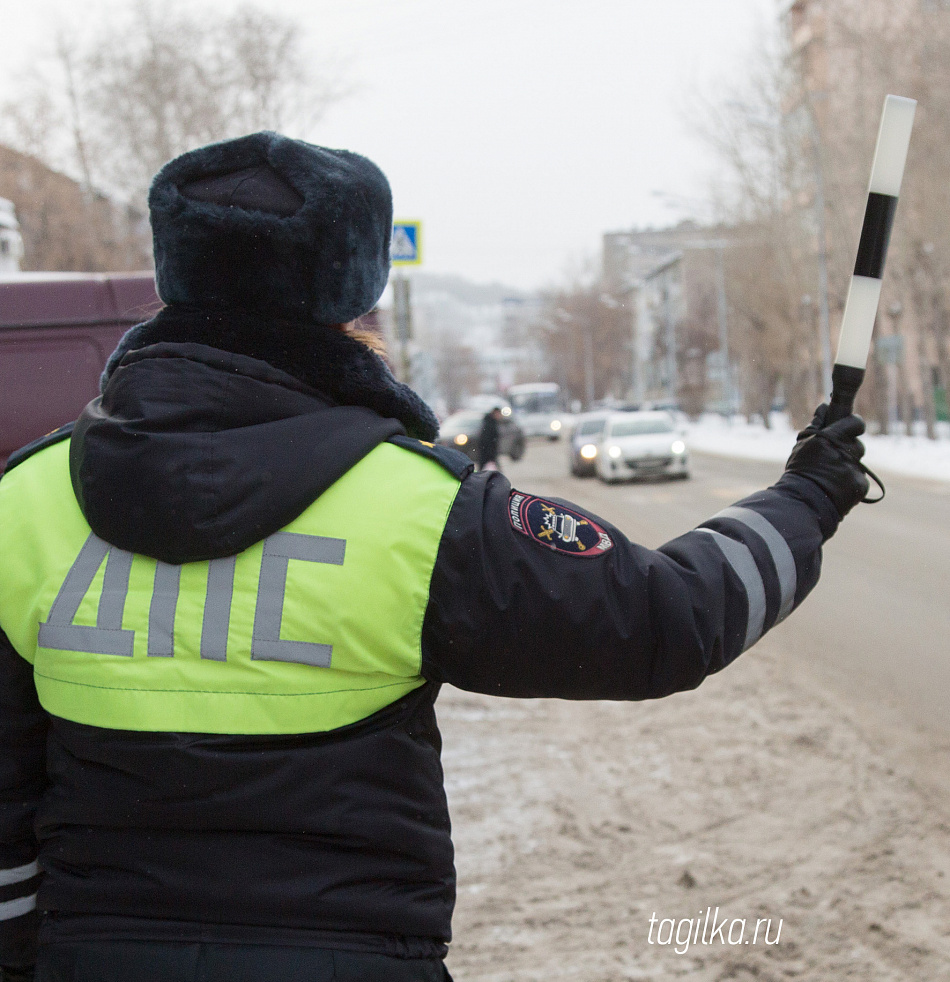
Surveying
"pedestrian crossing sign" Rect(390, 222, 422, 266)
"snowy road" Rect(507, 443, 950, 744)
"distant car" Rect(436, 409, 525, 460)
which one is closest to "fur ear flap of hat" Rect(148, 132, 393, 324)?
"snowy road" Rect(507, 443, 950, 744)

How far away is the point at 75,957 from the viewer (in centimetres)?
144

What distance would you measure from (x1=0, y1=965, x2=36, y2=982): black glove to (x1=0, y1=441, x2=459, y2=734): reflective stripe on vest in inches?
19.8

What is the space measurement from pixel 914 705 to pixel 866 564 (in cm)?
523

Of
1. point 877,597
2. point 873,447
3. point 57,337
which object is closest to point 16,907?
point 57,337

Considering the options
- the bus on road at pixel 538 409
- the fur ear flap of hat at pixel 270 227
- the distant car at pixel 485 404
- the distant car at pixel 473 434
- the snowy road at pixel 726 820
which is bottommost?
the bus on road at pixel 538 409

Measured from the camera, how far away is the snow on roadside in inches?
934

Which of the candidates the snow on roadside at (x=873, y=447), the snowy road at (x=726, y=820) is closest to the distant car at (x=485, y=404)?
the snow on roadside at (x=873, y=447)

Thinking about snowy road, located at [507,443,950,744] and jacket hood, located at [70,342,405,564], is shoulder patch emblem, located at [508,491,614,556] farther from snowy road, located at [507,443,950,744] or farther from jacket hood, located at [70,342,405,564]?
snowy road, located at [507,443,950,744]

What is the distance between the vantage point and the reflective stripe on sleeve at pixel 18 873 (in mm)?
1673

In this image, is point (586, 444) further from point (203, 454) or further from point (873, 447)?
point (203, 454)

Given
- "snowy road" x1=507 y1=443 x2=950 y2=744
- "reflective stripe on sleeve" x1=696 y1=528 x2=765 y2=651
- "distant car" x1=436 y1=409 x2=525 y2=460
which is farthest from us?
"distant car" x1=436 y1=409 x2=525 y2=460

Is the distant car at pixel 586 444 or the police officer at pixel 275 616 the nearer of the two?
the police officer at pixel 275 616

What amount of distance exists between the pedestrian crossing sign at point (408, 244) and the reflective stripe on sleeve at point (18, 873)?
11.3 m

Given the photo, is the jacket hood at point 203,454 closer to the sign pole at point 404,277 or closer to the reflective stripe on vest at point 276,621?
the reflective stripe on vest at point 276,621
